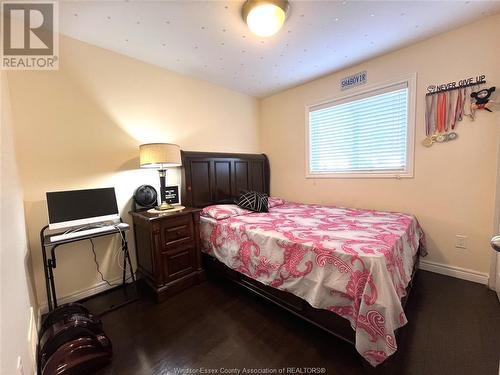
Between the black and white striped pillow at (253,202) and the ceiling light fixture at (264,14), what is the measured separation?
1728mm

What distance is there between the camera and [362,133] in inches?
108

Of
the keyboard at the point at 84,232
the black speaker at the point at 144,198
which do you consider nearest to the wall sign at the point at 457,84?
the black speaker at the point at 144,198

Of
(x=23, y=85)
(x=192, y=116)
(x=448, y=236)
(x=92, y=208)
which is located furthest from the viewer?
(x=192, y=116)

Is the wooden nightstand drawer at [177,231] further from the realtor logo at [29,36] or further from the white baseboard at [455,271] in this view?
the white baseboard at [455,271]

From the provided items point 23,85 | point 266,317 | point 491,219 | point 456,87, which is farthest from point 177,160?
point 491,219

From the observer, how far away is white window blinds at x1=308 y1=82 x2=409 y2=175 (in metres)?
2.46

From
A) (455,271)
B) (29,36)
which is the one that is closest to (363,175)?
(455,271)

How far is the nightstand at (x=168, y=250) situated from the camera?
2025 mm

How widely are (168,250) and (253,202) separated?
112 cm

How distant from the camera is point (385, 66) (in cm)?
245

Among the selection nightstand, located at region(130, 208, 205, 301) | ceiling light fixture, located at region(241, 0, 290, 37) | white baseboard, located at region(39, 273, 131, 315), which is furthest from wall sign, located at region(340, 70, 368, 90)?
white baseboard, located at region(39, 273, 131, 315)

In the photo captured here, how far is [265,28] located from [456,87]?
6.32 feet

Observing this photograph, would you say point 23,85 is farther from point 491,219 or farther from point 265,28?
point 491,219

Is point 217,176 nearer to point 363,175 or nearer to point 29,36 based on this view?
point 363,175
